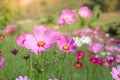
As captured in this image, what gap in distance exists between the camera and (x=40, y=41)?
2.24 m

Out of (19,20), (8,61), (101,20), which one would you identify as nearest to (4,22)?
(19,20)

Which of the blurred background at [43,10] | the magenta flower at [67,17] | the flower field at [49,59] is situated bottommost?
the flower field at [49,59]

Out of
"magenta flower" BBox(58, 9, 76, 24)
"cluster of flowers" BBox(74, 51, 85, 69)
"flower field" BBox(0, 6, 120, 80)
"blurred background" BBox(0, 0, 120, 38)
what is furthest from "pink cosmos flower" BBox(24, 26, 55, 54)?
"blurred background" BBox(0, 0, 120, 38)

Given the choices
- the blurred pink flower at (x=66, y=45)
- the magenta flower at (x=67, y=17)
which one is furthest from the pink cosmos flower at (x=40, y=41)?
the magenta flower at (x=67, y=17)

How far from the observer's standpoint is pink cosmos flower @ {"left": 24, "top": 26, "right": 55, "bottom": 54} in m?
2.17

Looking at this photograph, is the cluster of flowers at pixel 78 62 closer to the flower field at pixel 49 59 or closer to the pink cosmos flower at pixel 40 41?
the flower field at pixel 49 59

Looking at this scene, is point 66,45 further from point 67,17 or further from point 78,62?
point 78,62

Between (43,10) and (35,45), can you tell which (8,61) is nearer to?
(35,45)

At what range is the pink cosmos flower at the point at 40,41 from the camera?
2168 mm

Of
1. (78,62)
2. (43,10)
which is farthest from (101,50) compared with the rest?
(43,10)

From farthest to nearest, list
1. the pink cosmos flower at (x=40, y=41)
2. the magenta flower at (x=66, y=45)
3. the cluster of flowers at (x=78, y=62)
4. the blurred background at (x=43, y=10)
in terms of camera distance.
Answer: the blurred background at (x=43, y=10) → the cluster of flowers at (x=78, y=62) → the magenta flower at (x=66, y=45) → the pink cosmos flower at (x=40, y=41)

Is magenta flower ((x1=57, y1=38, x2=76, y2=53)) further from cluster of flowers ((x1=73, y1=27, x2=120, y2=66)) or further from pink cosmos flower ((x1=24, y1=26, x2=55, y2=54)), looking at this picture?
cluster of flowers ((x1=73, y1=27, x2=120, y2=66))

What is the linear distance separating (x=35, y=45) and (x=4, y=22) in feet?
31.9

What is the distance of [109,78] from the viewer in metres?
3.95
